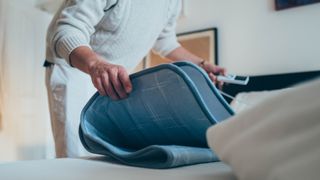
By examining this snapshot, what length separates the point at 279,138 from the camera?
0.32m

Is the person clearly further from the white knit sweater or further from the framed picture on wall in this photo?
the framed picture on wall

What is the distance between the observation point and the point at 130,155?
55 cm

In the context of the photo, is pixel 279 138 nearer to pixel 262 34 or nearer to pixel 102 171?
pixel 102 171

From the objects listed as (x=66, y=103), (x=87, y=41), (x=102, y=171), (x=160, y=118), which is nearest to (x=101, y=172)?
(x=102, y=171)

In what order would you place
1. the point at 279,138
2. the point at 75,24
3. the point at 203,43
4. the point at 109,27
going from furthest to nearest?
the point at 203,43
the point at 109,27
the point at 75,24
the point at 279,138

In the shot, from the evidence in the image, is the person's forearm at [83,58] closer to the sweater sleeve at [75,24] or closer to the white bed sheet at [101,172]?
the sweater sleeve at [75,24]

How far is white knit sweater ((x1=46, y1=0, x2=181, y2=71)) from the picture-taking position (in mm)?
950

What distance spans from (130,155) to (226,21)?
160 cm

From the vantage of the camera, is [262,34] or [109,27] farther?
[262,34]

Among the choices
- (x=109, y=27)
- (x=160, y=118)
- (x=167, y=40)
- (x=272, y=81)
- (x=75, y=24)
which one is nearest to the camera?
(x=160, y=118)

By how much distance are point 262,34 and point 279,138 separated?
165 cm

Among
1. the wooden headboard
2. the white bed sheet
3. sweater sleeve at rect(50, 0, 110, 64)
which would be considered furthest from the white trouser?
the wooden headboard

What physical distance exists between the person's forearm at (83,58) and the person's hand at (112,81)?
0.25ft

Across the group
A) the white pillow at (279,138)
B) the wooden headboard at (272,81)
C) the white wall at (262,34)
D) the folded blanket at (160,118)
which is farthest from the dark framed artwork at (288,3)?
the white pillow at (279,138)
